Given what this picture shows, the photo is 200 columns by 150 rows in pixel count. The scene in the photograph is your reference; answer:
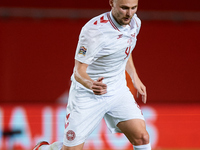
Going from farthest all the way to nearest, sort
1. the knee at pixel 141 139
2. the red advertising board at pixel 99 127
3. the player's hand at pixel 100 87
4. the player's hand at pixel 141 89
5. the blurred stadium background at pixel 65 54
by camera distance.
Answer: the blurred stadium background at pixel 65 54 < the red advertising board at pixel 99 127 < the player's hand at pixel 141 89 < the knee at pixel 141 139 < the player's hand at pixel 100 87

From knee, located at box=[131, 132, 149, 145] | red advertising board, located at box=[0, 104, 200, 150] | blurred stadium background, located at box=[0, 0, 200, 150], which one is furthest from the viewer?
blurred stadium background, located at box=[0, 0, 200, 150]

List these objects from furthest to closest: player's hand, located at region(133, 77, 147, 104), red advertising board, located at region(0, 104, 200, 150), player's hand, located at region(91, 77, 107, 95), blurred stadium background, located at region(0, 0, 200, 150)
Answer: blurred stadium background, located at region(0, 0, 200, 150)
red advertising board, located at region(0, 104, 200, 150)
player's hand, located at region(133, 77, 147, 104)
player's hand, located at region(91, 77, 107, 95)

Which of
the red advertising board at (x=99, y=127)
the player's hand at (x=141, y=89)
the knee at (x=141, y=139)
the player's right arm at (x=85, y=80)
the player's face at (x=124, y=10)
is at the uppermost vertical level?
the player's face at (x=124, y=10)

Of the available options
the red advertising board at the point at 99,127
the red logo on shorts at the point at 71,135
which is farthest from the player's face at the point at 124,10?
the red advertising board at the point at 99,127

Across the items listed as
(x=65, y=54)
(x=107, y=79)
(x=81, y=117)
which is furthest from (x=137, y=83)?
(x=65, y=54)

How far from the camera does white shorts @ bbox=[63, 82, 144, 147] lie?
305cm

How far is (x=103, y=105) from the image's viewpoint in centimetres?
310

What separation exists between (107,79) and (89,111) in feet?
0.90

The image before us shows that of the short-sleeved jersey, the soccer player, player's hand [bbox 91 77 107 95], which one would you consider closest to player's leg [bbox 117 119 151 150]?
the soccer player

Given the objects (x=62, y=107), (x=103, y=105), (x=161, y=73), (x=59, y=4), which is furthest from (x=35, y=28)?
(x=103, y=105)

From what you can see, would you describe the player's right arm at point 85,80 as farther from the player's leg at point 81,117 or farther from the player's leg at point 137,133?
the player's leg at point 137,133

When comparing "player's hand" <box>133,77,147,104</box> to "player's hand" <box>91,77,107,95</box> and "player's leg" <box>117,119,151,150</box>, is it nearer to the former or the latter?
"player's leg" <box>117,119,151,150</box>

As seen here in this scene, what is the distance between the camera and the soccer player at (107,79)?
2881 mm

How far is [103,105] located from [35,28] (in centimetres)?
356
